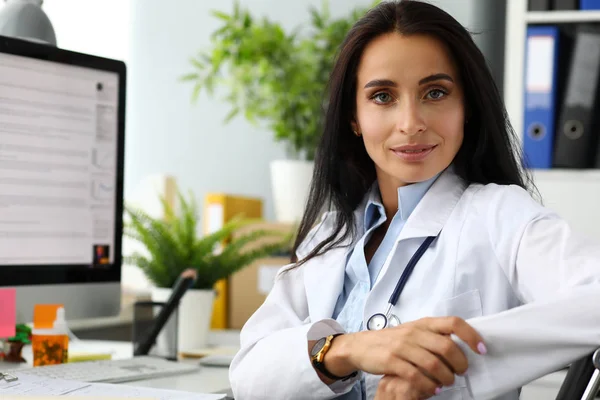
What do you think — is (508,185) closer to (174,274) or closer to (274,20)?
(174,274)

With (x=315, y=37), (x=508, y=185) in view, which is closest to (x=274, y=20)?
(x=315, y=37)

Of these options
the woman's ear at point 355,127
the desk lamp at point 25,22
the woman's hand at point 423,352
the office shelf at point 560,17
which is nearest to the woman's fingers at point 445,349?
the woman's hand at point 423,352

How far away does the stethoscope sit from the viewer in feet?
3.58

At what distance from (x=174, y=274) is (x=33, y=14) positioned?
1.98 feet

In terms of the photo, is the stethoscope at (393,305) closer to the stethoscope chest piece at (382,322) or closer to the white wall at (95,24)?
the stethoscope chest piece at (382,322)

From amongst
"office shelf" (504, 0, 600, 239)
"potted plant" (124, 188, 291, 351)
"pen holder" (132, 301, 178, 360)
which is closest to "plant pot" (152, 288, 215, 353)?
"potted plant" (124, 188, 291, 351)

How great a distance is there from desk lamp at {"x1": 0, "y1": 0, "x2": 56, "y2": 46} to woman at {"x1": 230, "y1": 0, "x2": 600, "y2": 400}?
0.63 m

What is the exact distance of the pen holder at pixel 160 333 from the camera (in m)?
1.60

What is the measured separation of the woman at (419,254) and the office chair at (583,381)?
0.07ft

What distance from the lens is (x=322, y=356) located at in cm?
104

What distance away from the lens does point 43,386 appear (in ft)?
3.74

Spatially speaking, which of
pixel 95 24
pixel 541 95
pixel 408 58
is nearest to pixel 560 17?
pixel 541 95

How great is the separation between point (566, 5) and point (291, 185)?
944mm

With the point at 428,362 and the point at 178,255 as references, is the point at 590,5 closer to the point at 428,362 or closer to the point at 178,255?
the point at 178,255
